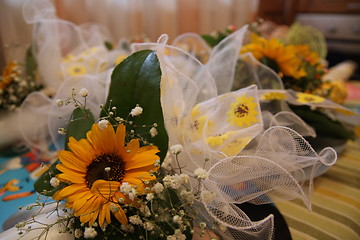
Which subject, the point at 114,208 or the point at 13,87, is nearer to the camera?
the point at 114,208

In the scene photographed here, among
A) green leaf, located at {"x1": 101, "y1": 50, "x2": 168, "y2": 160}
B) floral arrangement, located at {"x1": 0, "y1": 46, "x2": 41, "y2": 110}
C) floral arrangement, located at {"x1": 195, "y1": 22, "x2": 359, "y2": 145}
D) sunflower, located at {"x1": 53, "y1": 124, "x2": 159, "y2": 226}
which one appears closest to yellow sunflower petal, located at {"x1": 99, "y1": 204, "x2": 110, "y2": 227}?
sunflower, located at {"x1": 53, "y1": 124, "x2": 159, "y2": 226}

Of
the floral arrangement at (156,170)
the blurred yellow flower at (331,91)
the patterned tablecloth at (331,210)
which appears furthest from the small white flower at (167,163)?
the blurred yellow flower at (331,91)

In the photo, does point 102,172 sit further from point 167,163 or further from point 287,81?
point 287,81

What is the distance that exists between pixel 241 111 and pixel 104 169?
252mm

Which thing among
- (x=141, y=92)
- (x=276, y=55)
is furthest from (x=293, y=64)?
(x=141, y=92)

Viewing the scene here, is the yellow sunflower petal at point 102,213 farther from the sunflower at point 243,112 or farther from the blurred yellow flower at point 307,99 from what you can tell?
the blurred yellow flower at point 307,99

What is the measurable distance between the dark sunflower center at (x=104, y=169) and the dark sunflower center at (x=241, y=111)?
0.23 meters

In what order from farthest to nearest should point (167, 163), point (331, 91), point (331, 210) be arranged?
point (331, 91) → point (331, 210) → point (167, 163)

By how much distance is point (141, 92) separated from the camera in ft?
1.32

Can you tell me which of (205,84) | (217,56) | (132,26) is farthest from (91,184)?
(132,26)

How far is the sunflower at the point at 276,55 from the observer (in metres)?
0.66

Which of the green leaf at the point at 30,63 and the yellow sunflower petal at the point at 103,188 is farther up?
the green leaf at the point at 30,63

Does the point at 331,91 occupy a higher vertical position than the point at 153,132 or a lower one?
lower

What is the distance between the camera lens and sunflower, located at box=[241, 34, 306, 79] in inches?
25.9
